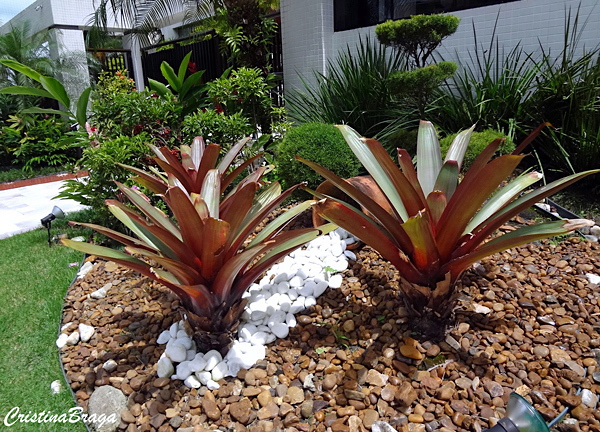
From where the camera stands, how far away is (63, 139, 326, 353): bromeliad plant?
1731mm

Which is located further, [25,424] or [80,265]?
[80,265]

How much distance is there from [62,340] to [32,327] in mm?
357

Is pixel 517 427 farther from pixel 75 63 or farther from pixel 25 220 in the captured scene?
pixel 75 63

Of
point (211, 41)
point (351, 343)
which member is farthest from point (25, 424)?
point (211, 41)

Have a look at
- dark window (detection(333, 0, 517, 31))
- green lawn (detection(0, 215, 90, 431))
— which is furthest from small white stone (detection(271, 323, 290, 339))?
dark window (detection(333, 0, 517, 31))

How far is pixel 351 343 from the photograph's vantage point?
6.53 ft

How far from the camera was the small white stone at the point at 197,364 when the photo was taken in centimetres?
191

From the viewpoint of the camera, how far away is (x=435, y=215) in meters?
1.76

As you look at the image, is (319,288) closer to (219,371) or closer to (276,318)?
(276,318)

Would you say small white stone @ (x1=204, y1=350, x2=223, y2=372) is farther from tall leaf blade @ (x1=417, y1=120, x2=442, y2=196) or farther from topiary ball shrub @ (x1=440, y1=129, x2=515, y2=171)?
topiary ball shrub @ (x1=440, y1=129, x2=515, y2=171)

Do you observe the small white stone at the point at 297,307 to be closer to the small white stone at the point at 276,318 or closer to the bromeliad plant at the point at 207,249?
the small white stone at the point at 276,318

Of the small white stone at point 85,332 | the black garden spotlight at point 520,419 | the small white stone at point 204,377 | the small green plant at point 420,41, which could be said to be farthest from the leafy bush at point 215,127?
the black garden spotlight at point 520,419

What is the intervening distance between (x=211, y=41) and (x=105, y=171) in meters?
6.22

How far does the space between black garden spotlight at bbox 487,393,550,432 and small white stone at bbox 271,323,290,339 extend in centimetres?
108
